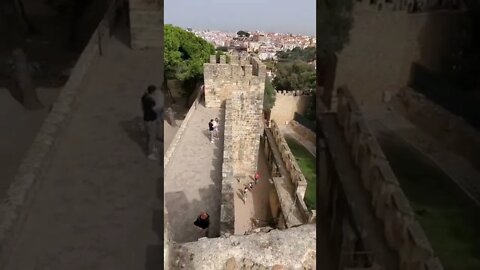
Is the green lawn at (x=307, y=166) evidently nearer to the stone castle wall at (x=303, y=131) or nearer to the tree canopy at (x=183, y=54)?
the stone castle wall at (x=303, y=131)

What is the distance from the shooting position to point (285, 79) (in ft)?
56.6

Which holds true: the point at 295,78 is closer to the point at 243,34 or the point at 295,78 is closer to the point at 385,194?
the point at 385,194

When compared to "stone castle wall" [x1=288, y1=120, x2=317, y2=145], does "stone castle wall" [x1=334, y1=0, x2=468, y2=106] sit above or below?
above

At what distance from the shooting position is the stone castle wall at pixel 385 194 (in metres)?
1.15

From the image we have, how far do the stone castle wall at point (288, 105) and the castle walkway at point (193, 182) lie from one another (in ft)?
19.3

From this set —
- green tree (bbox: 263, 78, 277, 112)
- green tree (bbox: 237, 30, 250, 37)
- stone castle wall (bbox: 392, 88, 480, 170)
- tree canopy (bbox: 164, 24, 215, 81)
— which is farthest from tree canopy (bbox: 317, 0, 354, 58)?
green tree (bbox: 237, 30, 250, 37)

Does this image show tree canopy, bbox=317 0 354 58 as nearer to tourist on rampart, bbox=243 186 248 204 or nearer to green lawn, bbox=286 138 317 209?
green lawn, bbox=286 138 317 209

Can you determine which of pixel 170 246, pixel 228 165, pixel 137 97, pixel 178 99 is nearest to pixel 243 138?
pixel 228 165

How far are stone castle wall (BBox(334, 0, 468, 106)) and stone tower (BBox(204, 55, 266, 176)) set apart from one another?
7.14 metres

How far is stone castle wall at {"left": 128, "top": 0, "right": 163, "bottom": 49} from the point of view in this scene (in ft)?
10.4

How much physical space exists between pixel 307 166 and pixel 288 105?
13.2 ft

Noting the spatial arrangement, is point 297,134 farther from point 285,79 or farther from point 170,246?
point 170,246

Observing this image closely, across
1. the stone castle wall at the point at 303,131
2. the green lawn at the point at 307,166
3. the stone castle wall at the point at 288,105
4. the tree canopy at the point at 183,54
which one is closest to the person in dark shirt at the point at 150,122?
the green lawn at the point at 307,166

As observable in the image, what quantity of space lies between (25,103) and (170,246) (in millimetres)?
1622
